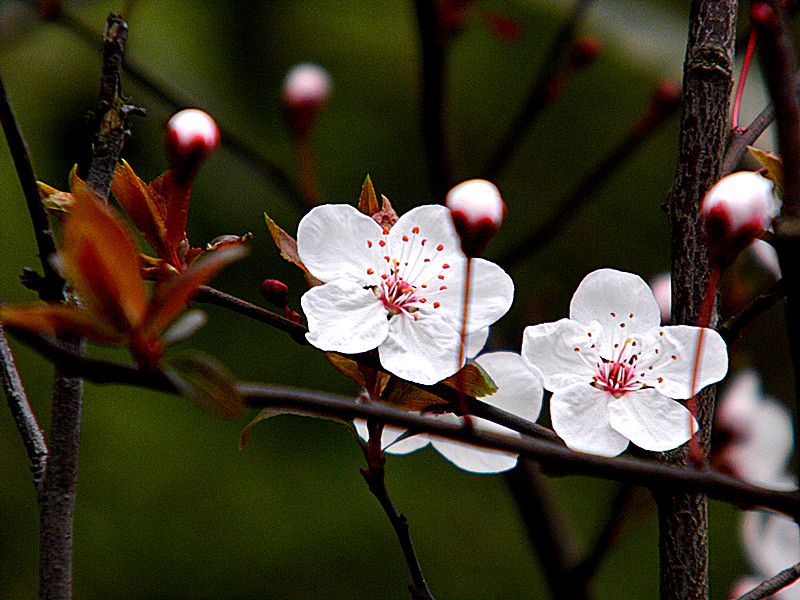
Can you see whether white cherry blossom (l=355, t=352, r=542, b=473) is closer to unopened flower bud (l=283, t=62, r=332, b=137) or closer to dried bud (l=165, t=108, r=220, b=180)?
dried bud (l=165, t=108, r=220, b=180)

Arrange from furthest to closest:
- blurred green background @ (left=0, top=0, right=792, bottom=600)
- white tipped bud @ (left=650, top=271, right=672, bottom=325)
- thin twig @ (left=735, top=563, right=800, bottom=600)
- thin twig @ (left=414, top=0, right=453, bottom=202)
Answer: blurred green background @ (left=0, top=0, right=792, bottom=600) < thin twig @ (left=414, top=0, right=453, bottom=202) < white tipped bud @ (left=650, top=271, right=672, bottom=325) < thin twig @ (left=735, top=563, right=800, bottom=600)

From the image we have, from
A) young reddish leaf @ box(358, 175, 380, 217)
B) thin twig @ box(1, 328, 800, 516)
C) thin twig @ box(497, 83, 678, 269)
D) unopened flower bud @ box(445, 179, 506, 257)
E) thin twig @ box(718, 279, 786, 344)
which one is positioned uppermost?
thin twig @ box(497, 83, 678, 269)

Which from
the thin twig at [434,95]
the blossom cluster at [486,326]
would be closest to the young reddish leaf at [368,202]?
the blossom cluster at [486,326]

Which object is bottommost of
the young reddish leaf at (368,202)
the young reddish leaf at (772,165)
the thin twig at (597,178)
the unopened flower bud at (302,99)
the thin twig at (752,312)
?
the thin twig at (752,312)

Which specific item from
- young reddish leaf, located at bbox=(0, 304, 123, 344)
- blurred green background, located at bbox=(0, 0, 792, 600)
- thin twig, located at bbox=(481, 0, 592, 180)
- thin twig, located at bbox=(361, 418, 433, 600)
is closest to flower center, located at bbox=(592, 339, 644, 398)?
thin twig, located at bbox=(361, 418, 433, 600)

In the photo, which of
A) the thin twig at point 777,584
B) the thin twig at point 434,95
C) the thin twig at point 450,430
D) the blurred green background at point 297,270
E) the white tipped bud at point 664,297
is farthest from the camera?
the blurred green background at point 297,270

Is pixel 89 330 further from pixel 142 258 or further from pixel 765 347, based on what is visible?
pixel 765 347

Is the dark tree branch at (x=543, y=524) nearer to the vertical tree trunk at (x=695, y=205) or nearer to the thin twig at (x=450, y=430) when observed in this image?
the vertical tree trunk at (x=695, y=205)
